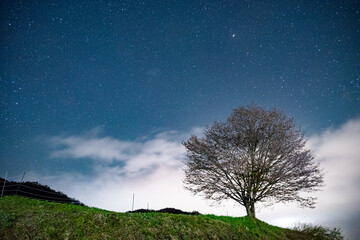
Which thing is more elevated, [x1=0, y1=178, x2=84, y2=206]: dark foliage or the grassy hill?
[x1=0, y1=178, x2=84, y2=206]: dark foliage

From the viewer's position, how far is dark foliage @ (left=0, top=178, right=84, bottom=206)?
695 inches

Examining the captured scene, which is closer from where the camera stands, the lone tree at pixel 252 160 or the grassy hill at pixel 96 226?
the grassy hill at pixel 96 226

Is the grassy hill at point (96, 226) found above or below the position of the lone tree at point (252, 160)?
below

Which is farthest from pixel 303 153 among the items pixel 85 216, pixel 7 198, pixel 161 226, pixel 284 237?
pixel 7 198

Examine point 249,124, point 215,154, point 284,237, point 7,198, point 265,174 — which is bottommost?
point 284,237

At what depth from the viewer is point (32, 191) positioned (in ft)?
61.0

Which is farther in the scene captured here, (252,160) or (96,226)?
(252,160)

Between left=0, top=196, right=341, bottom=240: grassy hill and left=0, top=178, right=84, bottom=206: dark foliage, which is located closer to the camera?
left=0, top=196, right=341, bottom=240: grassy hill

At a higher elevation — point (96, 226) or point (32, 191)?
point (32, 191)

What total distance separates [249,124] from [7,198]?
1774 centimetres

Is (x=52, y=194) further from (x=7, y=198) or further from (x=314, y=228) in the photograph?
(x=314, y=228)

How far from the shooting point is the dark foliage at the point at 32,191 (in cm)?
1765

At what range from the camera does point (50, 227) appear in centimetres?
607

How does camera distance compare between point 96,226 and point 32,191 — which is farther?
point 32,191
